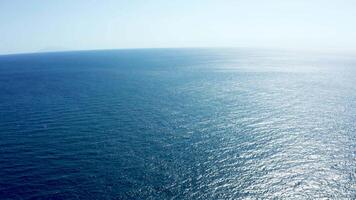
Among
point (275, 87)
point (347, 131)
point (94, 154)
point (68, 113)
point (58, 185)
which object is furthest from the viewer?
point (275, 87)

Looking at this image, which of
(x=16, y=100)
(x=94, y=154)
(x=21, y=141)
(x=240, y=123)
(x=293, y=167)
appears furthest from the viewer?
(x=16, y=100)

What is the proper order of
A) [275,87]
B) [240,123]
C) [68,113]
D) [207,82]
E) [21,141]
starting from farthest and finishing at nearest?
1. [207,82]
2. [275,87]
3. [68,113]
4. [240,123]
5. [21,141]

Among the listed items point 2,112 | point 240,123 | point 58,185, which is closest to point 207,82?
point 240,123

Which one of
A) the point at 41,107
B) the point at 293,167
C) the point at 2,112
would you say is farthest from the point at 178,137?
the point at 2,112

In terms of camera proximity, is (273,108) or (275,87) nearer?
(273,108)

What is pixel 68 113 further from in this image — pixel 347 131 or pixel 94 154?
pixel 347 131

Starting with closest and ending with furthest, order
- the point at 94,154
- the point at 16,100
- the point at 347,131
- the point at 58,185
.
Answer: the point at 58,185
the point at 94,154
the point at 347,131
the point at 16,100

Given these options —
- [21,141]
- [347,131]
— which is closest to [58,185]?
[21,141]

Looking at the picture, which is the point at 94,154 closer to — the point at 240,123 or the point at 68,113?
the point at 68,113
